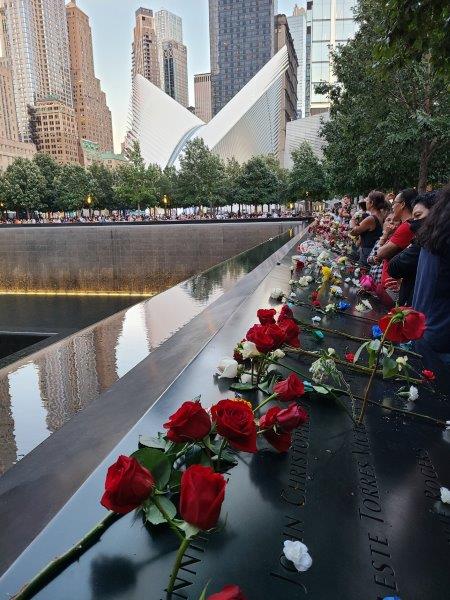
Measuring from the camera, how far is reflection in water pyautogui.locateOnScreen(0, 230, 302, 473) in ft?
5.97

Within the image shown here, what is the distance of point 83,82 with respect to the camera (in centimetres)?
12862

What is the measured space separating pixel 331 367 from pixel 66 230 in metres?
14.9

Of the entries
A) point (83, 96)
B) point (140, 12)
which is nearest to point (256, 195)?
point (83, 96)

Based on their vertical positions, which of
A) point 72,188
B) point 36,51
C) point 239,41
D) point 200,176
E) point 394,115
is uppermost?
point 36,51

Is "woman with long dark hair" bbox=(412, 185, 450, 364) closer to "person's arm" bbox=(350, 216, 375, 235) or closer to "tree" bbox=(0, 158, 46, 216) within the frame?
"person's arm" bbox=(350, 216, 375, 235)

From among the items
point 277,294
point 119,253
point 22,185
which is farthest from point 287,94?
point 277,294

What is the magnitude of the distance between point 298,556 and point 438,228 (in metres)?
1.65

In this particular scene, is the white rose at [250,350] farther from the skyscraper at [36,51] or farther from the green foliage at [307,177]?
the skyscraper at [36,51]

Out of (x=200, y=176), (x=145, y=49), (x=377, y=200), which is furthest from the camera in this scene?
(x=145, y=49)

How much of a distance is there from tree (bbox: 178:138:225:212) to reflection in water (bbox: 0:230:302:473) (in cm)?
3253

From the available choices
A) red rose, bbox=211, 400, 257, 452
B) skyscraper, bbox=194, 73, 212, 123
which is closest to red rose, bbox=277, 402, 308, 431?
red rose, bbox=211, 400, 257, 452

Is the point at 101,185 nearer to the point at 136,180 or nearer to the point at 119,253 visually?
the point at 136,180

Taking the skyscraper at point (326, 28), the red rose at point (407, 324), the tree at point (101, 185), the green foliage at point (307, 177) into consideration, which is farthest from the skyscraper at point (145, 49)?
the red rose at point (407, 324)

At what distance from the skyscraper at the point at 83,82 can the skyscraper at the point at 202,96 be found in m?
33.6
